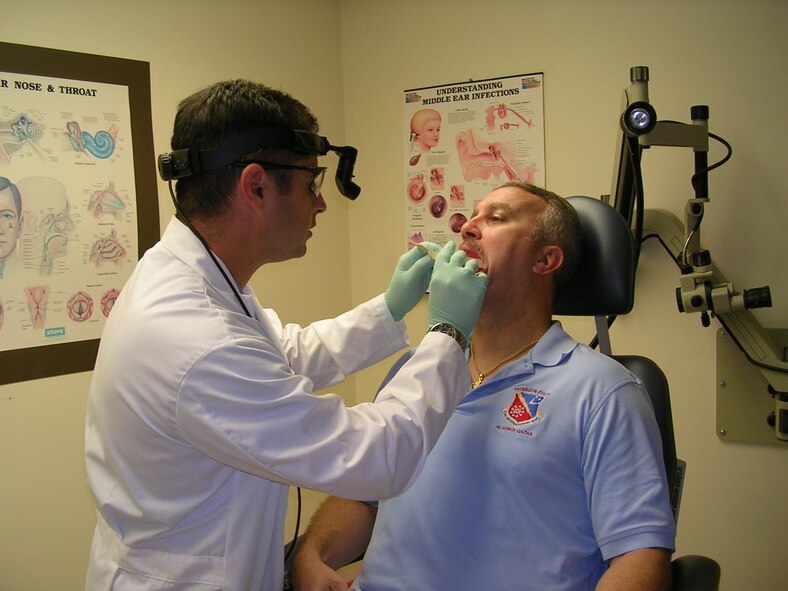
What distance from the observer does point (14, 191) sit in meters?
1.80

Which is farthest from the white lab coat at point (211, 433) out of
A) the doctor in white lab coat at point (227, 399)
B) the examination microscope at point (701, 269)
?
the examination microscope at point (701, 269)

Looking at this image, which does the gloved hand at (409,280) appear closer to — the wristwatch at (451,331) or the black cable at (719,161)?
the wristwatch at (451,331)

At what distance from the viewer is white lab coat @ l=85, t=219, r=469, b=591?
102 centimetres

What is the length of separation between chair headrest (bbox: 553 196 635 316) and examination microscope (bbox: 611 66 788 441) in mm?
360

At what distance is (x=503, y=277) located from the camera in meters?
1.43

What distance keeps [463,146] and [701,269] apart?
1.04 metres

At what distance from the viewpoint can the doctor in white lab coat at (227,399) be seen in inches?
40.2

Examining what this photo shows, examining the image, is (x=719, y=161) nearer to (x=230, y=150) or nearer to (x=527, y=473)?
(x=527, y=473)

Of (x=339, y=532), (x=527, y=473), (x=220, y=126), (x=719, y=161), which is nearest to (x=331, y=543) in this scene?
(x=339, y=532)

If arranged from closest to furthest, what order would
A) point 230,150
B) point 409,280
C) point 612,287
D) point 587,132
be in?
point 230,150
point 612,287
point 409,280
point 587,132

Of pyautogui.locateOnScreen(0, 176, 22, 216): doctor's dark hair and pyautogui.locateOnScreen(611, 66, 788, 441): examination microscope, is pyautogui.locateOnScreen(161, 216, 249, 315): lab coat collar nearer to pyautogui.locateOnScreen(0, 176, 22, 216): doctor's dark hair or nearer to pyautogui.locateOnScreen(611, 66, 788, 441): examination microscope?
pyautogui.locateOnScreen(0, 176, 22, 216): doctor's dark hair

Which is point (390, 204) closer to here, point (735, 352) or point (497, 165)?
point (497, 165)

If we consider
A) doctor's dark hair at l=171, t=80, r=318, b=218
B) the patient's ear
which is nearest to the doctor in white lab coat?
doctor's dark hair at l=171, t=80, r=318, b=218

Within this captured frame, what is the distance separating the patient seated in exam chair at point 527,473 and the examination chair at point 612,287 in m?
0.04
